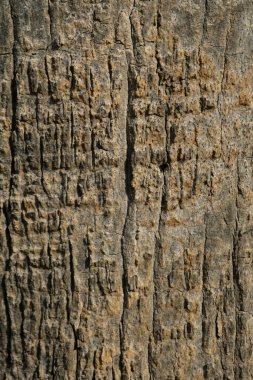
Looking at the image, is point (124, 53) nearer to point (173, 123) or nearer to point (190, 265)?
point (173, 123)

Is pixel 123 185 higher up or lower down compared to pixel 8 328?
higher up

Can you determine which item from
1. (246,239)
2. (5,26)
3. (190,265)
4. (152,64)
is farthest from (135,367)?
(5,26)

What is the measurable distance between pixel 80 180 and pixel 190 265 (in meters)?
0.43

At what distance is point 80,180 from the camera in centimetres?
201

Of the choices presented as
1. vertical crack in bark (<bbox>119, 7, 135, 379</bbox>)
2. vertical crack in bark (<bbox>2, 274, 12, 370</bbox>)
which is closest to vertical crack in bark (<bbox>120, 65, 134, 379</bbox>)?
vertical crack in bark (<bbox>119, 7, 135, 379</bbox>)

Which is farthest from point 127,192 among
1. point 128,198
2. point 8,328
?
point 8,328

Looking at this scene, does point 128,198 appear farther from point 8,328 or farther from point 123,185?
point 8,328

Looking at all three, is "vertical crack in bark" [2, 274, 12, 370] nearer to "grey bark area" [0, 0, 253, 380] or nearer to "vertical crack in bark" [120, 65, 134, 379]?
"grey bark area" [0, 0, 253, 380]

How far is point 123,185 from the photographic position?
2.03 meters

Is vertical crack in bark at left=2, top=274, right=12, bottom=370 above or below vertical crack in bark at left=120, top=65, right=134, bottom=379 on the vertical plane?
below

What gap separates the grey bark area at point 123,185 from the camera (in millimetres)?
1963

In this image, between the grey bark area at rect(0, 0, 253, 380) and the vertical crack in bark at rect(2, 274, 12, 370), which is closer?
the grey bark area at rect(0, 0, 253, 380)

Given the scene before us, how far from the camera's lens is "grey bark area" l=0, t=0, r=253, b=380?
1963mm

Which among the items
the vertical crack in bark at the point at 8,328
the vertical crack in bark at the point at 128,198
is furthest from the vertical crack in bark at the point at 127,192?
the vertical crack in bark at the point at 8,328
